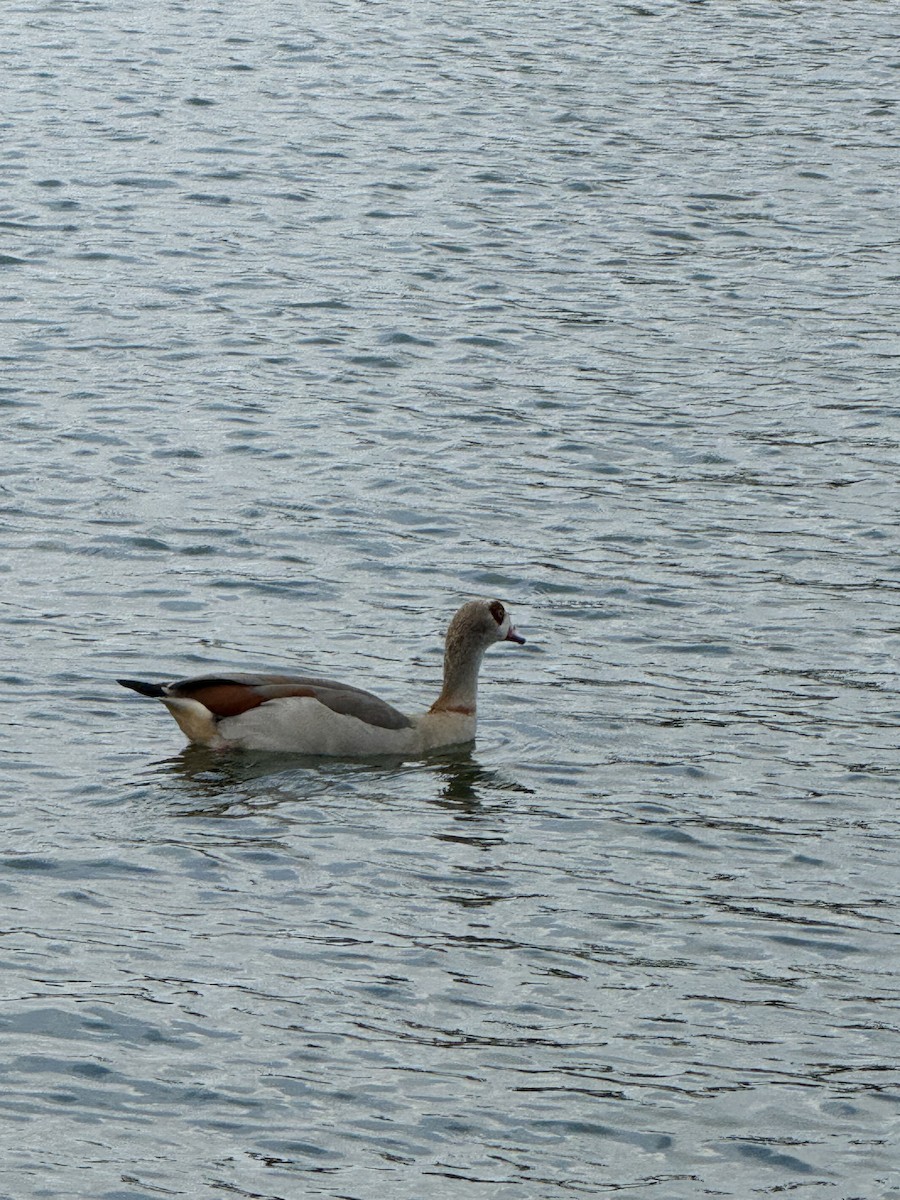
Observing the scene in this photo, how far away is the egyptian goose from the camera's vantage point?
13555 millimetres

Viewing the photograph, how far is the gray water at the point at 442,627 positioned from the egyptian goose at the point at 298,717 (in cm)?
18

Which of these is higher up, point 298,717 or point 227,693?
point 227,693

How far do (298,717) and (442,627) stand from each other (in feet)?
7.98

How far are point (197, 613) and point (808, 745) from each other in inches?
174

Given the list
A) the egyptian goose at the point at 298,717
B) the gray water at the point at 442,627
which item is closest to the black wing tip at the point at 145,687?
the egyptian goose at the point at 298,717

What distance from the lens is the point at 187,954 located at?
10.9m

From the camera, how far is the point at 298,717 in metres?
13.7

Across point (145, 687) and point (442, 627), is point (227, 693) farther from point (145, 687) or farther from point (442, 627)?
point (442, 627)

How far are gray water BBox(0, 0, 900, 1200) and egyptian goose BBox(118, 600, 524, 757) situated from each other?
18cm

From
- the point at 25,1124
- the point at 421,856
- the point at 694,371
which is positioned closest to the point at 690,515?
the point at 694,371

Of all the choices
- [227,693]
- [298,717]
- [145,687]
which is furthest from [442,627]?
[145,687]

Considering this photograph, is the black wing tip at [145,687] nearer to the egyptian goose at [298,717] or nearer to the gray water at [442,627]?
the egyptian goose at [298,717]

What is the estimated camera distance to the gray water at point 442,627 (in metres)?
9.85

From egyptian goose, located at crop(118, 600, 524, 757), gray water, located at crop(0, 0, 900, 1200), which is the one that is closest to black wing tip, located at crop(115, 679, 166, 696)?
egyptian goose, located at crop(118, 600, 524, 757)
